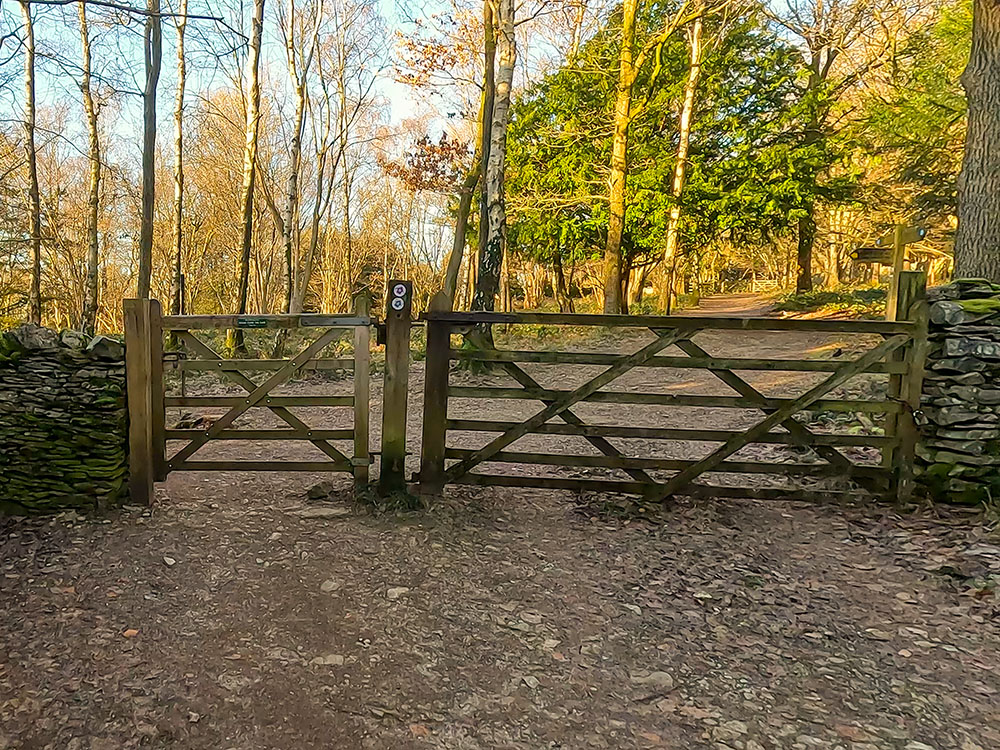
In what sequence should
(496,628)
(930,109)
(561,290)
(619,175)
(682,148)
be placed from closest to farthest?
(496,628), (930,109), (619,175), (682,148), (561,290)

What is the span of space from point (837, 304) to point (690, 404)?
1670 cm

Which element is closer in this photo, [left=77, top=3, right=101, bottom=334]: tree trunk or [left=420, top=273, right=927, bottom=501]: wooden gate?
[left=420, top=273, right=927, bottom=501]: wooden gate

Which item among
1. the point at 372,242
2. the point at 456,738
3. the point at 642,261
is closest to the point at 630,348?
the point at 642,261

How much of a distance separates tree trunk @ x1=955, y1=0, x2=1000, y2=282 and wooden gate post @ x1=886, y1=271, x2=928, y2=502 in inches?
115

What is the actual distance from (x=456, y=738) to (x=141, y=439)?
11.2 feet

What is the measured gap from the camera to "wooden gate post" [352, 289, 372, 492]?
16.7ft

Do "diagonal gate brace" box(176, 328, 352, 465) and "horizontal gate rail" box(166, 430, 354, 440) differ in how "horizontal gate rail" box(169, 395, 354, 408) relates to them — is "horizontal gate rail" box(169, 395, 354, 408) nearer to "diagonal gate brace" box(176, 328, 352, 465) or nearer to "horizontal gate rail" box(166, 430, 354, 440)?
"diagonal gate brace" box(176, 328, 352, 465)

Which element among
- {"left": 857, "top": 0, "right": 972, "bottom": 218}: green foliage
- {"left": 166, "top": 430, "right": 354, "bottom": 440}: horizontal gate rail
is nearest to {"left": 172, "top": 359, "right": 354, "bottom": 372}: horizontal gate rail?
{"left": 166, "top": 430, "right": 354, "bottom": 440}: horizontal gate rail

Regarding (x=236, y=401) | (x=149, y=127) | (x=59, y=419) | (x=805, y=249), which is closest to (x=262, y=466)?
(x=236, y=401)

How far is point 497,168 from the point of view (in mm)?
11273

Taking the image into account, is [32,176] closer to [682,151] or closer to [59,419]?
[59,419]

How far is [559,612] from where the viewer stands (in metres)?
3.81

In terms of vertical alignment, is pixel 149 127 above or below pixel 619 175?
below

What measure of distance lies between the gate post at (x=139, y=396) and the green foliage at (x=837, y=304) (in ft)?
46.5
